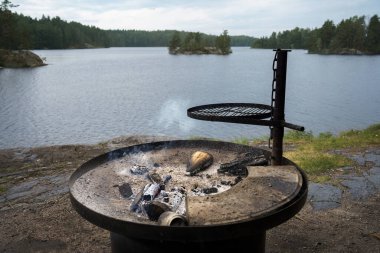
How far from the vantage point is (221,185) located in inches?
148

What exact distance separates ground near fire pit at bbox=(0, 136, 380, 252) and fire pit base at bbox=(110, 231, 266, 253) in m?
1.81

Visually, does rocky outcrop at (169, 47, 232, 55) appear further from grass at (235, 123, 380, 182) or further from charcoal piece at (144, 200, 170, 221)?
charcoal piece at (144, 200, 170, 221)

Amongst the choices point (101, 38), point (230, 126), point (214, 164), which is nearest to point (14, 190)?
point (214, 164)

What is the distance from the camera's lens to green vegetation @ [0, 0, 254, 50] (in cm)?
5812

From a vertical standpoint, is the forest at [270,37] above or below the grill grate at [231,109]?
above

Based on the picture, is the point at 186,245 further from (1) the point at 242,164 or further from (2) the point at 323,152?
(2) the point at 323,152

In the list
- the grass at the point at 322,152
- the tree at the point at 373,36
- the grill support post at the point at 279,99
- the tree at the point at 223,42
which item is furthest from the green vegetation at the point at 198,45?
the grill support post at the point at 279,99

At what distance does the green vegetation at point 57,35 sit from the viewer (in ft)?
191

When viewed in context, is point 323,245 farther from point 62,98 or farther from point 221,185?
point 62,98

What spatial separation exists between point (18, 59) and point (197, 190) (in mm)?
62871

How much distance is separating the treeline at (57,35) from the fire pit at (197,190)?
63392 mm

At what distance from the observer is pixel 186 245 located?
2.66m

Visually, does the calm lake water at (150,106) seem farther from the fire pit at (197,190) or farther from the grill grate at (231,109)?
the fire pit at (197,190)

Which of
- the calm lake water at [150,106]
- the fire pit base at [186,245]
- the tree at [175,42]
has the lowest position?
the calm lake water at [150,106]
